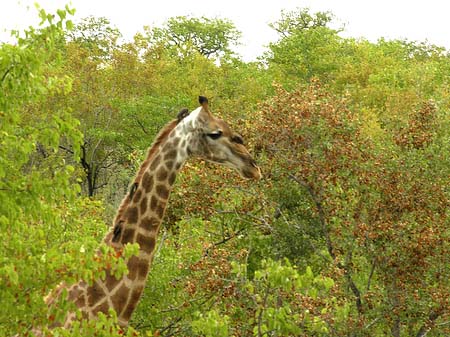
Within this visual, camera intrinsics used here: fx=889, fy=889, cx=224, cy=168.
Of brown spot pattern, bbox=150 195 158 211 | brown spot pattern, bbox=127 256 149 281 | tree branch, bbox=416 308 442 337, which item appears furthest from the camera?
tree branch, bbox=416 308 442 337

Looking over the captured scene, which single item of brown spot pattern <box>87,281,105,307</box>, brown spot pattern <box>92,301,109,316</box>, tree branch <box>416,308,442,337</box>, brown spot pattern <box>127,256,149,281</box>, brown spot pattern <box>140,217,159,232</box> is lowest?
tree branch <box>416,308,442,337</box>

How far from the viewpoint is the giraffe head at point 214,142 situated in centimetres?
1102

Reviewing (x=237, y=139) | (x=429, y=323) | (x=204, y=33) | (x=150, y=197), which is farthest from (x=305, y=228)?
(x=204, y=33)

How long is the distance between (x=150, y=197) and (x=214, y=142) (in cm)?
105

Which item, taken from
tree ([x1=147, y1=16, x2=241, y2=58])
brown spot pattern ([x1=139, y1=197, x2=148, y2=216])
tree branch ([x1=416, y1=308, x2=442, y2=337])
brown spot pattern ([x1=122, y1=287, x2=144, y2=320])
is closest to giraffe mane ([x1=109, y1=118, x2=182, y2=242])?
brown spot pattern ([x1=139, y1=197, x2=148, y2=216])

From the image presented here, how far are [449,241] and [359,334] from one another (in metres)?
2.18

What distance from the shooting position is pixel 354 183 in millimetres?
15766

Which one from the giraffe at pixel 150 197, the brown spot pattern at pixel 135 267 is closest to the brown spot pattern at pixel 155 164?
the giraffe at pixel 150 197

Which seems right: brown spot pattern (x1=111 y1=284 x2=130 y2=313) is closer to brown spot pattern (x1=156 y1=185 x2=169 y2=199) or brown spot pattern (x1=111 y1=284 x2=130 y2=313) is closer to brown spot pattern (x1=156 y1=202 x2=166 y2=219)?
brown spot pattern (x1=156 y1=202 x2=166 y2=219)

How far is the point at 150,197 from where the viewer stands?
10.8 metres

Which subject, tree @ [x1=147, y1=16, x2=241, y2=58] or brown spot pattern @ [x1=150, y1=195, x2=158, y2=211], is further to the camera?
tree @ [x1=147, y1=16, x2=241, y2=58]

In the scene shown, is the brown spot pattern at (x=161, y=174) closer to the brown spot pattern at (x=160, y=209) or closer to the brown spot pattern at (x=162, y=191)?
the brown spot pattern at (x=162, y=191)

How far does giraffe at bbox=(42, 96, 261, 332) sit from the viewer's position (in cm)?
→ 1053

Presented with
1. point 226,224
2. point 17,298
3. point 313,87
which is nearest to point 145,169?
point 17,298
